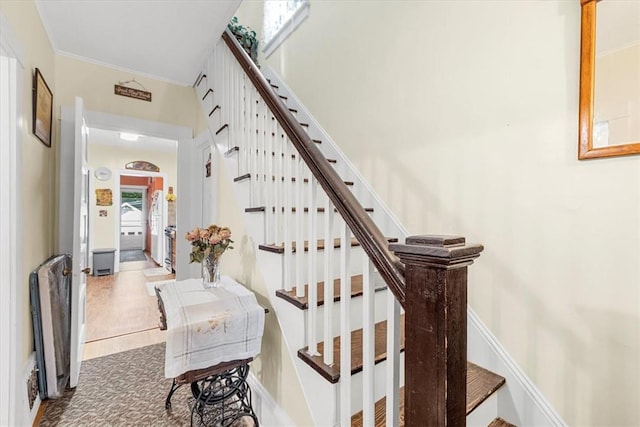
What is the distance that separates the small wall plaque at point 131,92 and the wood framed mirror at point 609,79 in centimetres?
324

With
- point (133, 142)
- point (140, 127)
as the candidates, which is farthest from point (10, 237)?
point (133, 142)

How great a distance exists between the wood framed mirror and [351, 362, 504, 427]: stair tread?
3.46ft

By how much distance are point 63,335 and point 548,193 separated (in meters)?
3.08

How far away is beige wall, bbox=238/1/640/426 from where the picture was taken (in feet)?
3.80

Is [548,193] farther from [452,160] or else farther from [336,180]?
[336,180]

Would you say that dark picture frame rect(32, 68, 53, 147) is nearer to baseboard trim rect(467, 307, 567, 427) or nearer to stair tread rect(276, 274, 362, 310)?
stair tread rect(276, 274, 362, 310)

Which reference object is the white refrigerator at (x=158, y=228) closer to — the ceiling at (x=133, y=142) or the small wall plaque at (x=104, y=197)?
the small wall plaque at (x=104, y=197)

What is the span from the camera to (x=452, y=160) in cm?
169

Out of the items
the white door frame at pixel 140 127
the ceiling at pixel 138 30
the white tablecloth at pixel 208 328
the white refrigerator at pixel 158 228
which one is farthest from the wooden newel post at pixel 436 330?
the white refrigerator at pixel 158 228

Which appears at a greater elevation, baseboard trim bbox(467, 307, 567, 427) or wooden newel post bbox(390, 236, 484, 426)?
wooden newel post bbox(390, 236, 484, 426)

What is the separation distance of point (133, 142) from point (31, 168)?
15.2 ft

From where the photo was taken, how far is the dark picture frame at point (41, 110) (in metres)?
1.85

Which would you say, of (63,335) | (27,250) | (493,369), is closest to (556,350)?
(493,369)

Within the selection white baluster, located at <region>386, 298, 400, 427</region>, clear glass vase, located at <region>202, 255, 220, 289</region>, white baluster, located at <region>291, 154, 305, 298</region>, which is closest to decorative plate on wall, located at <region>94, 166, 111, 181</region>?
clear glass vase, located at <region>202, 255, 220, 289</region>
